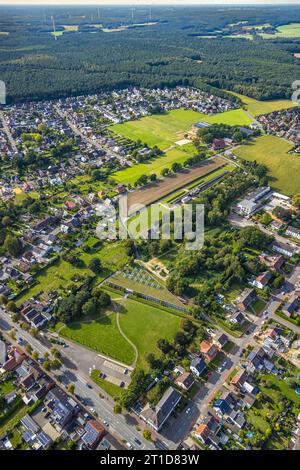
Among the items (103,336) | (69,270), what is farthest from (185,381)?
(69,270)

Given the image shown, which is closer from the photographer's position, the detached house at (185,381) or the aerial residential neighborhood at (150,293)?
the aerial residential neighborhood at (150,293)

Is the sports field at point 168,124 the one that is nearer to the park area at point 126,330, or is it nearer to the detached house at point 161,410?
the park area at point 126,330

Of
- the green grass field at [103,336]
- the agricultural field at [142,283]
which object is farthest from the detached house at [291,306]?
the green grass field at [103,336]

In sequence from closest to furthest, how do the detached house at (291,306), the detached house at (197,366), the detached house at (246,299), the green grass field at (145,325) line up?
1. the detached house at (197,366)
2. the green grass field at (145,325)
3. the detached house at (291,306)
4. the detached house at (246,299)

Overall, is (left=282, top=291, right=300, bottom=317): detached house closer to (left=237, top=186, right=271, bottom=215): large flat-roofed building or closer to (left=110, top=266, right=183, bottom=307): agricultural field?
(left=110, top=266, right=183, bottom=307): agricultural field

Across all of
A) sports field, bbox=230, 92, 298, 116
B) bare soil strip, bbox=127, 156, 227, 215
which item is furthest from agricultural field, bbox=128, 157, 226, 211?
sports field, bbox=230, 92, 298, 116
